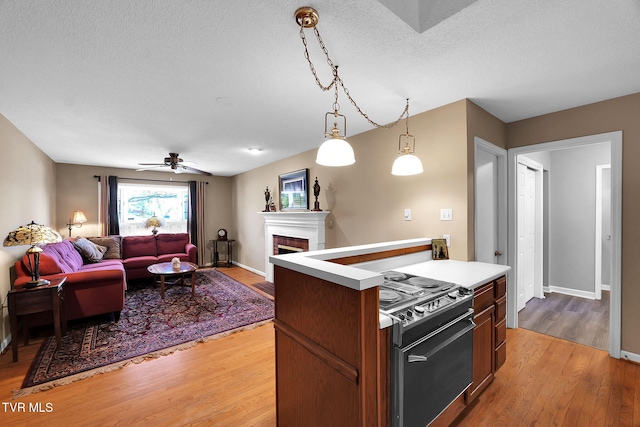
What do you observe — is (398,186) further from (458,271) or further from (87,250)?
(87,250)

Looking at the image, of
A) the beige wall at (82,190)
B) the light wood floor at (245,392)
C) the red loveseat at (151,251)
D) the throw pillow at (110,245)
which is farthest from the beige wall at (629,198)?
the beige wall at (82,190)

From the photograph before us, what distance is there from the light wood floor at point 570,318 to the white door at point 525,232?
17cm

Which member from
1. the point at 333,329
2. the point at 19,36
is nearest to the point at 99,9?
the point at 19,36

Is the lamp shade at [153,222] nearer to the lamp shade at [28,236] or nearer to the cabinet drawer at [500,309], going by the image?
the lamp shade at [28,236]

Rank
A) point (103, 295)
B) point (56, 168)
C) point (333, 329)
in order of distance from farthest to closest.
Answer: point (56, 168)
point (103, 295)
point (333, 329)

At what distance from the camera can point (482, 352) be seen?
191 centimetres

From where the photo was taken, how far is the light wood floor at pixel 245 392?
1.82 metres

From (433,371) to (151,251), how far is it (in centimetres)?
605

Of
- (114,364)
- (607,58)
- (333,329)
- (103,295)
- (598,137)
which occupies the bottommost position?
(114,364)

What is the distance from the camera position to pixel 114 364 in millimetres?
2488

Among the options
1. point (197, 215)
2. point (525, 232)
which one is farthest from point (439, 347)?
point (197, 215)

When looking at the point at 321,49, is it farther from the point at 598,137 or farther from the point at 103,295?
the point at 103,295

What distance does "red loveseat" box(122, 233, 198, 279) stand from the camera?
5.23 m

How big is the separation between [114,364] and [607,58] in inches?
177
